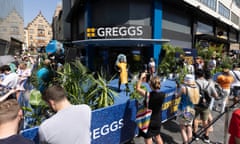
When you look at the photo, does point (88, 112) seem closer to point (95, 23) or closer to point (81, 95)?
point (81, 95)

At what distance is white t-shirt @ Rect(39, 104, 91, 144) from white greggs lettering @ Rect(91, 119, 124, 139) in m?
1.45

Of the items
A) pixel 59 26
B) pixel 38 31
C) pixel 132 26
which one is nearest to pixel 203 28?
pixel 132 26

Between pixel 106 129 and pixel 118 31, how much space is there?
40.8 ft

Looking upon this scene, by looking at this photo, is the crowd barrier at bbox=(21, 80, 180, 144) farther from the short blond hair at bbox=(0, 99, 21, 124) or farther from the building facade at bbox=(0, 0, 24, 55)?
the building facade at bbox=(0, 0, 24, 55)

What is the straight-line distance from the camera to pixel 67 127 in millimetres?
1917

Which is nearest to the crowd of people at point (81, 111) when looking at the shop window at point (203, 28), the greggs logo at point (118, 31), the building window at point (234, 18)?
the greggs logo at point (118, 31)

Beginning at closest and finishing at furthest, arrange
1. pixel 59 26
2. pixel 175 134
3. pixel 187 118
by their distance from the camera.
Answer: pixel 187 118
pixel 175 134
pixel 59 26

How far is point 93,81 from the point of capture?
4277 mm

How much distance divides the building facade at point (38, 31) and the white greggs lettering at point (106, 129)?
91643mm

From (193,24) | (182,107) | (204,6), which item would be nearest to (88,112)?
(182,107)

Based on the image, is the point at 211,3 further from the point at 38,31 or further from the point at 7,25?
the point at 38,31

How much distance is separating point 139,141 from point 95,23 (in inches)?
556

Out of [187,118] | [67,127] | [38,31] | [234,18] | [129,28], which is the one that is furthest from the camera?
[38,31]

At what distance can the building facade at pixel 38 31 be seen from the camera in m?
90.2
